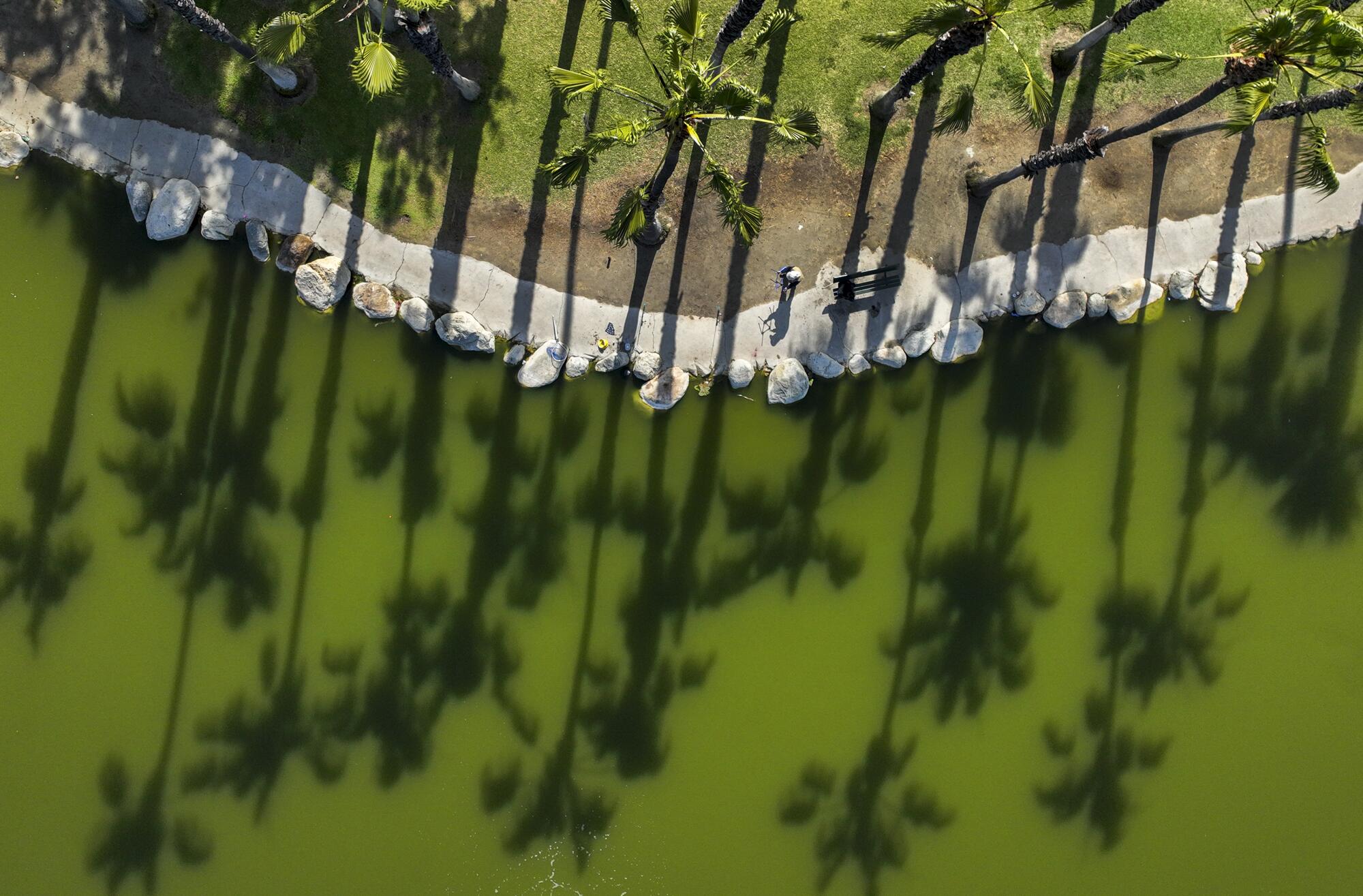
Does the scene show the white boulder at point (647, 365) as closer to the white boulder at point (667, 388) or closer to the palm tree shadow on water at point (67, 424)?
the white boulder at point (667, 388)

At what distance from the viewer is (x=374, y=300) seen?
1174 cm

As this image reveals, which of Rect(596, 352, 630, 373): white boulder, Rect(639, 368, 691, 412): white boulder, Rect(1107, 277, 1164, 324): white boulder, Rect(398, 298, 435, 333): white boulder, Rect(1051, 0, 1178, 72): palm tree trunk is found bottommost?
Rect(639, 368, 691, 412): white boulder

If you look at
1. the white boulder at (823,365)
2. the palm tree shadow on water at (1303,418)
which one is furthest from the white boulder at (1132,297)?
the white boulder at (823,365)

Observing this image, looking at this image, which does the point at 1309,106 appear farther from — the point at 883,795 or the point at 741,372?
the point at 883,795

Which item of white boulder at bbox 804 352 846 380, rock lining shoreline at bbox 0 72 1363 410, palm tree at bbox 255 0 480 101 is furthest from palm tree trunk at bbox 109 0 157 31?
white boulder at bbox 804 352 846 380

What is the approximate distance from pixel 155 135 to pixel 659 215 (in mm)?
6394

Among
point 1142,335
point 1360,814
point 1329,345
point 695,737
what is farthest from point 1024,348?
point 1360,814

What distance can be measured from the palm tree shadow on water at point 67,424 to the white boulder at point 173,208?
1.09 ft

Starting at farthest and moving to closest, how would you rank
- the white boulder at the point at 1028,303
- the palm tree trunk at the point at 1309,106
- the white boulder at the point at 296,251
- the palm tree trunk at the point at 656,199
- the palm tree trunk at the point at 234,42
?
1. the white boulder at the point at 1028,303
2. the white boulder at the point at 296,251
3. the palm tree trunk at the point at 234,42
4. the palm tree trunk at the point at 1309,106
5. the palm tree trunk at the point at 656,199

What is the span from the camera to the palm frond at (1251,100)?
8.36 metres

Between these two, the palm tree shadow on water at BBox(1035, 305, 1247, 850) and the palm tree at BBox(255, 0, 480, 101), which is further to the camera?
the palm tree shadow on water at BBox(1035, 305, 1247, 850)

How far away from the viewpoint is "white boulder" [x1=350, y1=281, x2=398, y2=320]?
11.7 metres

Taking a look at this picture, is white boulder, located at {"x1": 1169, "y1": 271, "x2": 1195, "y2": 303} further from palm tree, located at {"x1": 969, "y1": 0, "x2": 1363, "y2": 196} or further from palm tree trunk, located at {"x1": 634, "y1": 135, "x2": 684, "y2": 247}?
palm tree trunk, located at {"x1": 634, "y1": 135, "x2": 684, "y2": 247}

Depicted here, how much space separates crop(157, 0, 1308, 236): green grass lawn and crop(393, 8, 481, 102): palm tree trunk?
32.1 inches
